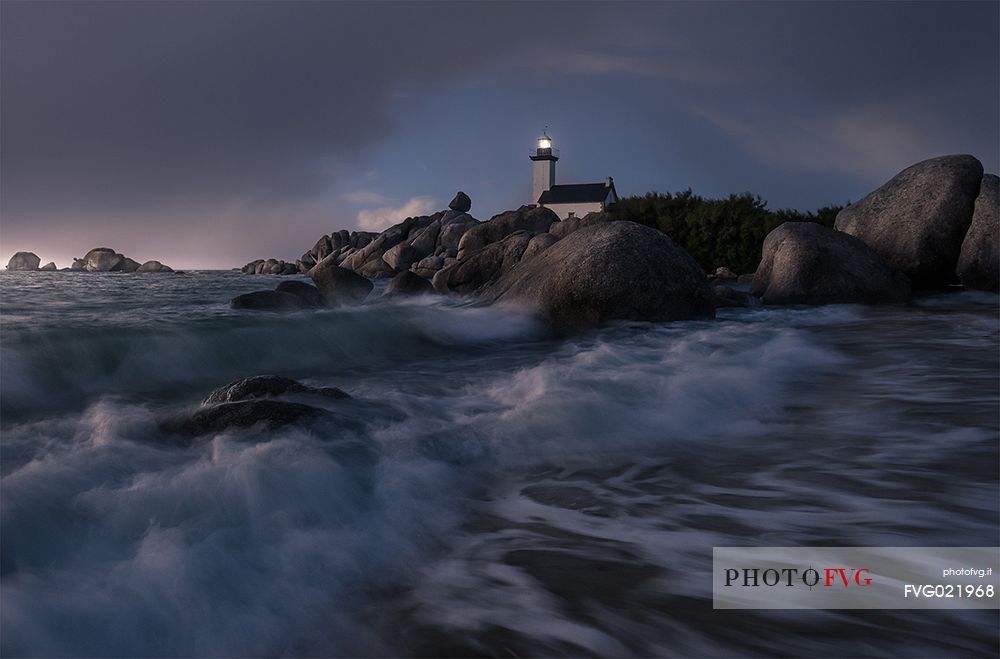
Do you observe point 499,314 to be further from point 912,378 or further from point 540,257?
point 912,378

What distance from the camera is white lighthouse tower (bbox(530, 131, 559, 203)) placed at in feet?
230

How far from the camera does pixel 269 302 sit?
12.8 metres

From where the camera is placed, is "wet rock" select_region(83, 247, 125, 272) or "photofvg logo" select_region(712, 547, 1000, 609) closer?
"photofvg logo" select_region(712, 547, 1000, 609)

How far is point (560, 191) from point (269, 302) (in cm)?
5837

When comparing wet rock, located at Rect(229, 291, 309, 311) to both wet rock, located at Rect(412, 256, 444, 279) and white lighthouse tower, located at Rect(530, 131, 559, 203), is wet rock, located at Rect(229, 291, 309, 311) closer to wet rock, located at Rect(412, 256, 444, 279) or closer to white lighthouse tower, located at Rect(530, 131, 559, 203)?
wet rock, located at Rect(412, 256, 444, 279)

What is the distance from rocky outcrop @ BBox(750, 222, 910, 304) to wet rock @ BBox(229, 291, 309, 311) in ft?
30.5

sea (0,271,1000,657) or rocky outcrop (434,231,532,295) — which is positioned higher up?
rocky outcrop (434,231,532,295)

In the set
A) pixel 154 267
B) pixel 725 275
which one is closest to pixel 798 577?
pixel 725 275

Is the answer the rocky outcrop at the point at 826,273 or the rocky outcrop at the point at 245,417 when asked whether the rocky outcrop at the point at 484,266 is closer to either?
the rocky outcrop at the point at 826,273

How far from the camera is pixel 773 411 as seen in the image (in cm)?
455

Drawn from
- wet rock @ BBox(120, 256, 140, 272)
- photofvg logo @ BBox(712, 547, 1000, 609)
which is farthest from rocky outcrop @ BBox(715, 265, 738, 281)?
wet rock @ BBox(120, 256, 140, 272)

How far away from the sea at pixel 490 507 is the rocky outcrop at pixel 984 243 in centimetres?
1076

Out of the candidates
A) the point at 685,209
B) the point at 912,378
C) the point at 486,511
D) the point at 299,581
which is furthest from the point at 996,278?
the point at 299,581

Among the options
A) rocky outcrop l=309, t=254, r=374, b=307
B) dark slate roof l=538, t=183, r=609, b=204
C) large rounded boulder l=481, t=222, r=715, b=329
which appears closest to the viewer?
large rounded boulder l=481, t=222, r=715, b=329
